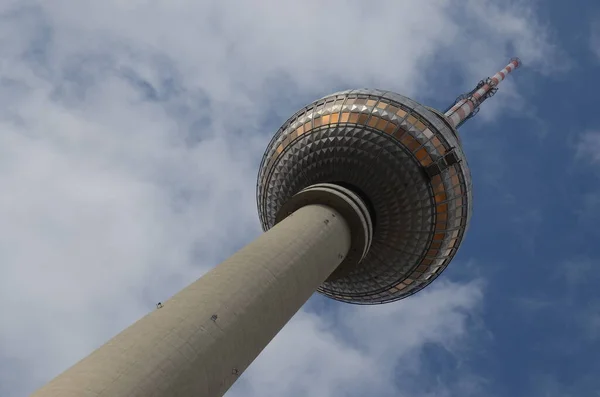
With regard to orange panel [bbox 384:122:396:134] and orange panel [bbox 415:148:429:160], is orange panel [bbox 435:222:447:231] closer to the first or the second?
orange panel [bbox 415:148:429:160]

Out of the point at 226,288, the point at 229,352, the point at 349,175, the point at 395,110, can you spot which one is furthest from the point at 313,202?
the point at 229,352

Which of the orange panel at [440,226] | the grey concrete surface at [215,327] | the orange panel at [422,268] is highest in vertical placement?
the orange panel at [440,226]

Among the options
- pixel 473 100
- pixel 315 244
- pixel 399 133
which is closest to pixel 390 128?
pixel 399 133

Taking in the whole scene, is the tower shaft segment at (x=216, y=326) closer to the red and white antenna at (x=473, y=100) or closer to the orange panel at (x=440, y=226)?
the orange panel at (x=440, y=226)

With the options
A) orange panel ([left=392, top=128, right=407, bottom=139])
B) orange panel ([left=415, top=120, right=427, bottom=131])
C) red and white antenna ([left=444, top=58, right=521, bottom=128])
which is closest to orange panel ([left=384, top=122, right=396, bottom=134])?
orange panel ([left=392, top=128, right=407, bottom=139])

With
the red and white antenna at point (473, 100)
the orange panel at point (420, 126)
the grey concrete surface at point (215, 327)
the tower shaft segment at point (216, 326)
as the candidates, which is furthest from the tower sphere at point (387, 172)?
the red and white antenna at point (473, 100)

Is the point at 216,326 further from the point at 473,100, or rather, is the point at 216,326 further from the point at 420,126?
the point at 473,100

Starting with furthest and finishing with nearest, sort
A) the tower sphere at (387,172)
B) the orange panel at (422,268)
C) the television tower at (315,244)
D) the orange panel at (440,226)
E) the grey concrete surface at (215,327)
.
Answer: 1. the orange panel at (422,268)
2. the orange panel at (440,226)
3. the tower sphere at (387,172)
4. the television tower at (315,244)
5. the grey concrete surface at (215,327)
